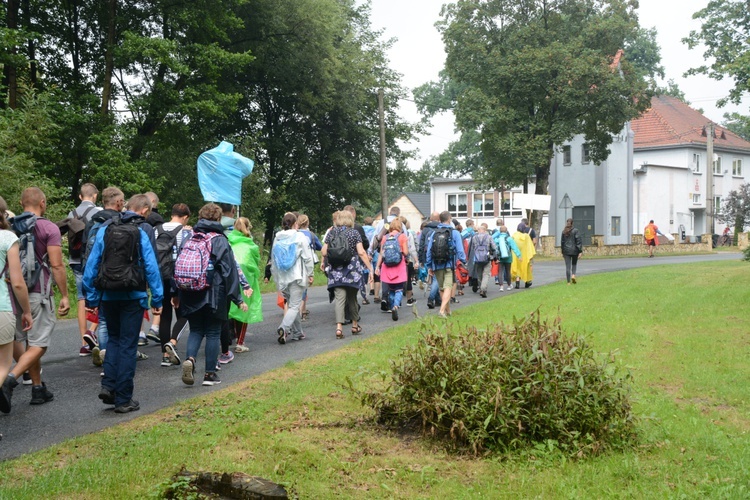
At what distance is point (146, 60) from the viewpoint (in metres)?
27.2

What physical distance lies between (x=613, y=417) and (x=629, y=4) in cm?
4349

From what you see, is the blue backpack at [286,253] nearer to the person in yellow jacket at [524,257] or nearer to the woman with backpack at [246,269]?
the woman with backpack at [246,269]

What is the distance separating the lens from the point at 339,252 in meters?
11.4

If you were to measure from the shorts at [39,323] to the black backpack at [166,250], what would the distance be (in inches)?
93.2

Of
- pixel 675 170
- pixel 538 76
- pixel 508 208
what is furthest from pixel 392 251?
pixel 508 208

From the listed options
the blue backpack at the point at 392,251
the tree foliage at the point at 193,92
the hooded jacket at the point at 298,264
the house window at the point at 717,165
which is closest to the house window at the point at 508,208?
the house window at the point at 717,165

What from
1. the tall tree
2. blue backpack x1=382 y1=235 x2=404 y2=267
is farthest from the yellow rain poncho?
the tall tree

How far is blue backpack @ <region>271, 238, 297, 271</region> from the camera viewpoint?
11.2 meters

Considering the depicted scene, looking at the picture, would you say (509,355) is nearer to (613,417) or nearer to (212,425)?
(613,417)

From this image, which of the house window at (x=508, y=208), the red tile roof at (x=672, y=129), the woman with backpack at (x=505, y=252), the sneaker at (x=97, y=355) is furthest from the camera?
the house window at (x=508, y=208)

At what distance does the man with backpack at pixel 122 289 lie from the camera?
676 centimetres

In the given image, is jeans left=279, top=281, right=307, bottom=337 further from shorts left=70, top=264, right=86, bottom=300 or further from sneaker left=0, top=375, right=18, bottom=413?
sneaker left=0, top=375, right=18, bottom=413

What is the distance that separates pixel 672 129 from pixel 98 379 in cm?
6265

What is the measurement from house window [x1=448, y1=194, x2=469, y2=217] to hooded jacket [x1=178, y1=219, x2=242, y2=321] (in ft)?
205
